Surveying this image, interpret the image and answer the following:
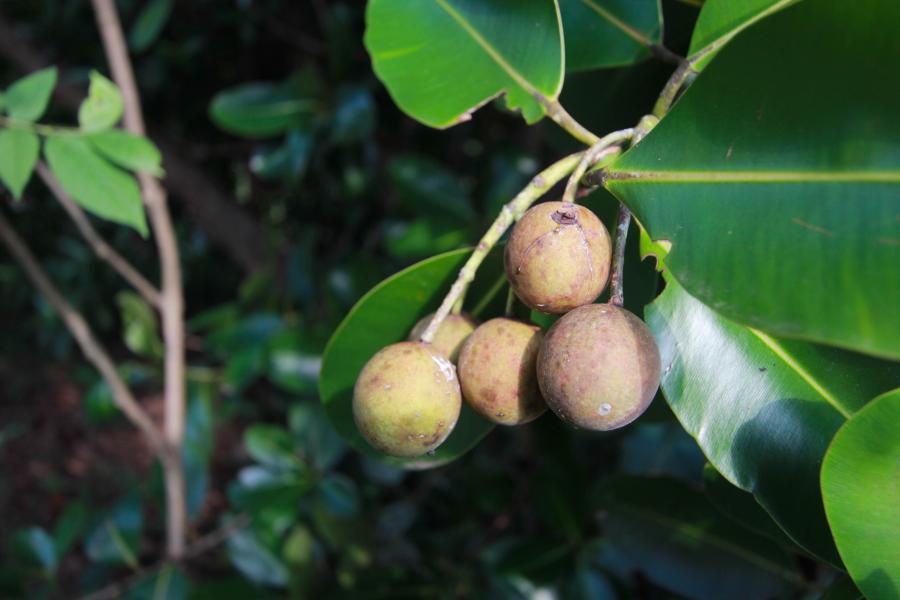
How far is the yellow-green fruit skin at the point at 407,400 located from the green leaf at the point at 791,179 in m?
0.23

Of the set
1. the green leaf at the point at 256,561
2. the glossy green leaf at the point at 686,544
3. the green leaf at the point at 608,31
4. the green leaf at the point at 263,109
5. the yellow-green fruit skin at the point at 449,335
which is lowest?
the green leaf at the point at 256,561

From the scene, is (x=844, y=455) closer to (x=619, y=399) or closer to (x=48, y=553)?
(x=619, y=399)

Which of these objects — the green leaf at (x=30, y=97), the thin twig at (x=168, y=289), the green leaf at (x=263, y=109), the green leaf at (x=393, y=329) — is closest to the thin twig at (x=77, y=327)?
the thin twig at (x=168, y=289)

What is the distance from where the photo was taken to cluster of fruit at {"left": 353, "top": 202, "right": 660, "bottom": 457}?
65 centimetres

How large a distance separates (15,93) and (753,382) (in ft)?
3.92

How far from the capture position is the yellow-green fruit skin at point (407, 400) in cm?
70

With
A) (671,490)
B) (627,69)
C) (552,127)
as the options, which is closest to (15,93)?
(552,127)

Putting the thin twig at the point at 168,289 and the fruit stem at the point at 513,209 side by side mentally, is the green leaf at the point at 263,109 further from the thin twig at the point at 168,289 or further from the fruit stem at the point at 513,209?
the fruit stem at the point at 513,209

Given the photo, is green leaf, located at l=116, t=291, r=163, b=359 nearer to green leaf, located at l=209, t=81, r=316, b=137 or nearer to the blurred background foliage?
the blurred background foliage

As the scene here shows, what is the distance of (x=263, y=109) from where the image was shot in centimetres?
191

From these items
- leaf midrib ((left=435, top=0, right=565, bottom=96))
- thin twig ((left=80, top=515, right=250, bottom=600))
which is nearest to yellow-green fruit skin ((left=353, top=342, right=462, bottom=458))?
leaf midrib ((left=435, top=0, right=565, bottom=96))

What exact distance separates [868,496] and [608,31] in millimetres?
594

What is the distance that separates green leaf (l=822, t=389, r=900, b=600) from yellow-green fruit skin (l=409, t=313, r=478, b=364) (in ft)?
1.16

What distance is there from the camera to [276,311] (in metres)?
2.04
